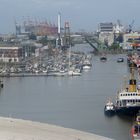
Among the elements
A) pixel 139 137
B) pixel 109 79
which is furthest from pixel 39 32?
pixel 139 137

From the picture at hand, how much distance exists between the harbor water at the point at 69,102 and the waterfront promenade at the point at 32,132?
1487 mm

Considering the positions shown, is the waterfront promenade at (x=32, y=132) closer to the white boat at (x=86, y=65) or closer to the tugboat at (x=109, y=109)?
the tugboat at (x=109, y=109)

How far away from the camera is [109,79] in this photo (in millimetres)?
12320

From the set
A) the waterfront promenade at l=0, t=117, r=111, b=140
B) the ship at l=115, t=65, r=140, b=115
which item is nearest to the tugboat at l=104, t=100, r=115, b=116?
the ship at l=115, t=65, r=140, b=115

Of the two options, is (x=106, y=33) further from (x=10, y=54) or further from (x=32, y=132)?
(x=32, y=132)

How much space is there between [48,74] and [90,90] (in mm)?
4330

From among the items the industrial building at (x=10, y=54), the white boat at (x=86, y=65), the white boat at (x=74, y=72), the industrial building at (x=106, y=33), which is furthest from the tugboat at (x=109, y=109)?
the industrial building at (x=106, y=33)

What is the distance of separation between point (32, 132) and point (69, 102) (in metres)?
4.34

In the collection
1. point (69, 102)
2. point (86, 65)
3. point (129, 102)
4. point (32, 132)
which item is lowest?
point (86, 65)

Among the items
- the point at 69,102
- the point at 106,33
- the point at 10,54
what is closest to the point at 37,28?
the point at 106,33

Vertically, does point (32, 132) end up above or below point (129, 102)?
above

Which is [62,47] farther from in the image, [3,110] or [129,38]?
[3,110]

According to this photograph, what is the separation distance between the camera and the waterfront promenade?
162 inches

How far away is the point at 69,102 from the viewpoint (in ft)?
28.3
